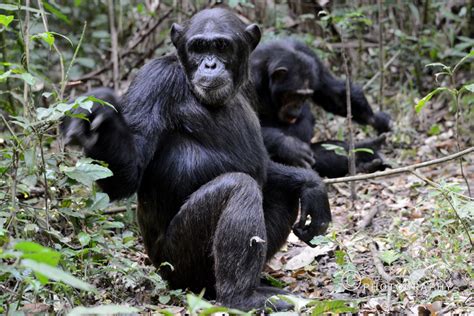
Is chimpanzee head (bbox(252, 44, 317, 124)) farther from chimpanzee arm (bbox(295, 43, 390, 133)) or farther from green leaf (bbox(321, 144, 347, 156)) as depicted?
green leaf (bbox(321, 144, 347, 156))

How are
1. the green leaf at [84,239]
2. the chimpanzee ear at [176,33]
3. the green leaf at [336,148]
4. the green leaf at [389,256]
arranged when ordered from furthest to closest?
the green leaf at [336,148] < the chimpanzee ear at [176,33] < the green leaf at [389,256] < the green leaf at [84,239]

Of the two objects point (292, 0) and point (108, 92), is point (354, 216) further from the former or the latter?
point (292, 0)

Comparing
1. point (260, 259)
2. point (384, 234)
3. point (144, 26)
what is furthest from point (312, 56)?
point (260, 259)

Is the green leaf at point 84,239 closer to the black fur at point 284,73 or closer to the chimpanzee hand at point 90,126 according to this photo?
the chimpanzee hand at point 90,126

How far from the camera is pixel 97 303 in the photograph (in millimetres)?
5527

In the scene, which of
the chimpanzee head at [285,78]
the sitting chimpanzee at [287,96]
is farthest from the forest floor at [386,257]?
the chimpanzee head at [285,78]

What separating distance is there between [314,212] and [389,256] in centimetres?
85

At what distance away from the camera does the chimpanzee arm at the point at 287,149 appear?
984 centimetres

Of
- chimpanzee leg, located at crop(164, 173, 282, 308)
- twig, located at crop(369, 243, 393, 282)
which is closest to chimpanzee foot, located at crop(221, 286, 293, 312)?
chimpanzee leg, located at crop(164, 173, 282, 308)

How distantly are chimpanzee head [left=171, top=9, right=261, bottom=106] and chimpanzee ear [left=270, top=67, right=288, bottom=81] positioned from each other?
365 cm

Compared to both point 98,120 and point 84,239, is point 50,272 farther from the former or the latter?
point 84,239

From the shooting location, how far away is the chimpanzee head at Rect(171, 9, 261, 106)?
19.9 ft

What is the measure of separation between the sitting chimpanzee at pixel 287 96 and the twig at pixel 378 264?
2893 mm

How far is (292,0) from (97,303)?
7.99 meters
